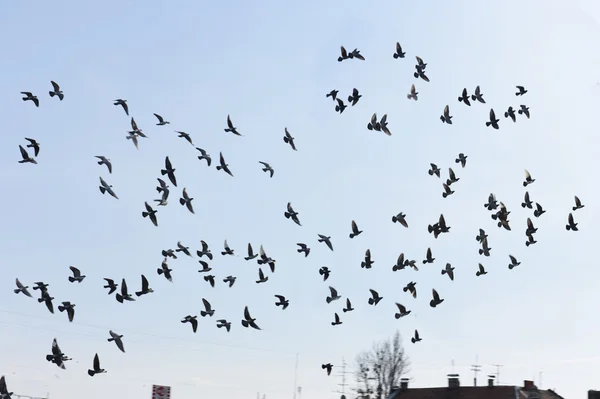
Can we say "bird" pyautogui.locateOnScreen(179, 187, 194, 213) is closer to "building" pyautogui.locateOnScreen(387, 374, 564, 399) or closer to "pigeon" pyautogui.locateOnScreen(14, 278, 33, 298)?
"pigeon" pyautogui.locateOnScreen(14, 278, 33, 298)

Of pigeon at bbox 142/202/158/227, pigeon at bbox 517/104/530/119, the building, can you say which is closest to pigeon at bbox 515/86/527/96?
pigeon at bbox 517/104/530/119

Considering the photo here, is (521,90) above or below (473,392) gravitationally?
above

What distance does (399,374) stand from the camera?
142500 millimetres

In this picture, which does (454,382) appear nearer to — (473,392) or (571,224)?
(473,392)

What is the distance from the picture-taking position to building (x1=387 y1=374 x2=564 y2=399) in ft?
332

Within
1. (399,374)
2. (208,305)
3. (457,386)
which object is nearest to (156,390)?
(457,386)

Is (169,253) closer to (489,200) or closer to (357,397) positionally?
(489,200)

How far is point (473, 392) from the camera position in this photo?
349ft

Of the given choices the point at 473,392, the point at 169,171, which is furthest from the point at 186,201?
the point at 473,392

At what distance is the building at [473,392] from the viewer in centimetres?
10119

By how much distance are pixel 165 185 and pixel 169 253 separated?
3.61 meters

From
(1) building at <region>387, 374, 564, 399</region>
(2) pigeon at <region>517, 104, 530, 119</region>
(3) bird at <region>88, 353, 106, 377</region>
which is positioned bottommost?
(3) bird at <region>88, 353, 106, 377</region>

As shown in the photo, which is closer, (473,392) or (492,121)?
(492,121)

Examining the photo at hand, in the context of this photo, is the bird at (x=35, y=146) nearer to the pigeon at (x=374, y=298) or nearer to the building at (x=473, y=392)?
the pigeon at (x=374, y=298)
